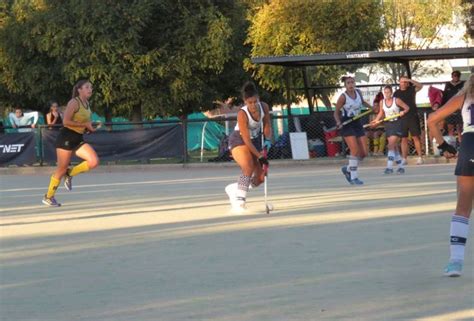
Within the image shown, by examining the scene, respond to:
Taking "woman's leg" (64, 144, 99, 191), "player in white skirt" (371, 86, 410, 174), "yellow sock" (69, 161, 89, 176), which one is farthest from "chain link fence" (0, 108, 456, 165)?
"woman's leg" (64, 144, 99, 191)

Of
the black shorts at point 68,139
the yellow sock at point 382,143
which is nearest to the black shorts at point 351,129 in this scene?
the black shorts at point 68,139

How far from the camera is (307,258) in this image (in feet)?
32.3

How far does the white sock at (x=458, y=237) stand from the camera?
8578 mm

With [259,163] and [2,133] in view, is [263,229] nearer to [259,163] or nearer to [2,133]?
[259,163]

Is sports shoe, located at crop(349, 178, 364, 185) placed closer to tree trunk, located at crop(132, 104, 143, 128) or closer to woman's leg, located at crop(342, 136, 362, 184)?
woman's leg, located at crop(342, 136, 362, 184)

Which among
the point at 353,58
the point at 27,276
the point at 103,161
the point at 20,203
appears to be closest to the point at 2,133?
the point at 103,161

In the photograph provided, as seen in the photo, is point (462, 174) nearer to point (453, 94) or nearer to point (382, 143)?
point (453, 94)

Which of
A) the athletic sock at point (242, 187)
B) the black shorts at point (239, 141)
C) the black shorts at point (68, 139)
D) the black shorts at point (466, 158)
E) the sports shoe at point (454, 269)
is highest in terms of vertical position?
the black shorts at point (68, 139)

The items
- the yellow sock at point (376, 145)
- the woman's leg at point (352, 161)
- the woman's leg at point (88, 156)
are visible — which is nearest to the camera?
the woman's leg at point (88, 156)

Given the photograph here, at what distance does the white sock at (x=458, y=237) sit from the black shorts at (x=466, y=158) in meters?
0.37

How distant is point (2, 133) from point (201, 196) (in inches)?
547

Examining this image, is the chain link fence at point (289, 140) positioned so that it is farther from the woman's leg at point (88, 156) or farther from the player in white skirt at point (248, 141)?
the player in white skirt at point (248, 141)

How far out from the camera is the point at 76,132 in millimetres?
15625

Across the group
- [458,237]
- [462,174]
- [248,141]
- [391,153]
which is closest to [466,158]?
[462,174]
